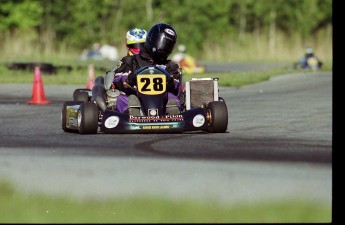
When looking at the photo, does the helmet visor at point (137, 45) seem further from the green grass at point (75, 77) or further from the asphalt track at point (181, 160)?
the green grass at point (75, 77)

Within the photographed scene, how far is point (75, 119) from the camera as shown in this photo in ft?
48.6

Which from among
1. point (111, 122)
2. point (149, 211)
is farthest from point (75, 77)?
point (149, 211)

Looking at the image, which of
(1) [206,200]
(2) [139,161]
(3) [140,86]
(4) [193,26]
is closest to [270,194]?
(1) [206,200]

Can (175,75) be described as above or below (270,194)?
above

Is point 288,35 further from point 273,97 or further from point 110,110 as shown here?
point 110,110

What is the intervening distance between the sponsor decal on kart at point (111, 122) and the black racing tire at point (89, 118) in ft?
0.59

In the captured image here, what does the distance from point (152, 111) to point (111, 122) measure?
1.97ft

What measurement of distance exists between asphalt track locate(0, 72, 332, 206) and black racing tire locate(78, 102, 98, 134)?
0.16m

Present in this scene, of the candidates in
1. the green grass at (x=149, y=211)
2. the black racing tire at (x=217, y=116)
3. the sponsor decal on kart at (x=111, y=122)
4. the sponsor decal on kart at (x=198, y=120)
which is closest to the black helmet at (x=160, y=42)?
the black racing tire at (x=217, y=116)

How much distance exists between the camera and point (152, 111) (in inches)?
575

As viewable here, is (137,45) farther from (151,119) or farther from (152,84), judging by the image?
(151,119)

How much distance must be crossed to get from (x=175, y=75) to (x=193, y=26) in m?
44.5

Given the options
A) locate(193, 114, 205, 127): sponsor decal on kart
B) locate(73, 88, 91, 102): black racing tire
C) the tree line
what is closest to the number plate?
locate(193, 114, 205, 127): sponsor decal on kart

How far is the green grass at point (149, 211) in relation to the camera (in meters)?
8.30
